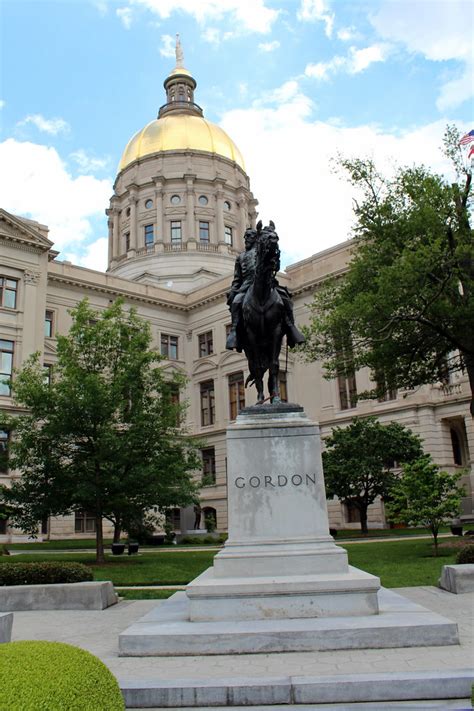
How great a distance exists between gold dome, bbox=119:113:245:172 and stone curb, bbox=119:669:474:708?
77.9 m

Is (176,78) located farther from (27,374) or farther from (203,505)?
(27,374)

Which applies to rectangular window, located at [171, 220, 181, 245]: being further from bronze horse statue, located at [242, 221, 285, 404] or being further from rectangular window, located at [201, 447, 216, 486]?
bronze horse statue, located at [242, 221, 285, 404]

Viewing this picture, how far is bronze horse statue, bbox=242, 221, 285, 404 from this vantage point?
34.1 feet

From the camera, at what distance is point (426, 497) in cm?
1984

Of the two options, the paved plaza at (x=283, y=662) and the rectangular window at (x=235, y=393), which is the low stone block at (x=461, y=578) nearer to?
the paved plaza at (x=283, y=662)

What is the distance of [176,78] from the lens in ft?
304

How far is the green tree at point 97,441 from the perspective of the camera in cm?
2294

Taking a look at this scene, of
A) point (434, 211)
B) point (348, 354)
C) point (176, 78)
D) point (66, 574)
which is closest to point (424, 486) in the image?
point (348, 354)

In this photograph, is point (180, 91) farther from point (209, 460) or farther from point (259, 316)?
point (259, 316)

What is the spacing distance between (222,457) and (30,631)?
45.9 meters

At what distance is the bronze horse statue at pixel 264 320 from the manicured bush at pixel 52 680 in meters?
7.24

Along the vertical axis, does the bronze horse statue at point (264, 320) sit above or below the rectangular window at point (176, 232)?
below

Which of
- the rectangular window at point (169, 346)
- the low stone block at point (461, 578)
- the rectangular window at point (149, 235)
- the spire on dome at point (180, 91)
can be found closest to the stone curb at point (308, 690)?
the low stone block at point (461, 578)

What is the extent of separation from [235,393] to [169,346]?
8660 millimetres
